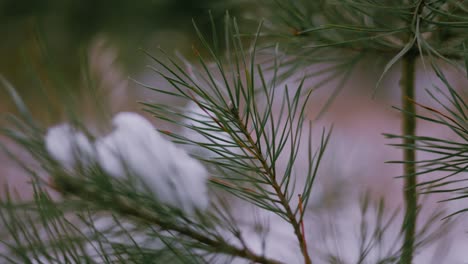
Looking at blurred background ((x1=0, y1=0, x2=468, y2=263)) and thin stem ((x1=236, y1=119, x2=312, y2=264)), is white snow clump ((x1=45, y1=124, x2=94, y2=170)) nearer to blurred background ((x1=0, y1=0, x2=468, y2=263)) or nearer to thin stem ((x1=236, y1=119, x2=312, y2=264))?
thin stem ((x1=236, y1=119, x2=312, y2=264))

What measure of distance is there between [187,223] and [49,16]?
1349 mm

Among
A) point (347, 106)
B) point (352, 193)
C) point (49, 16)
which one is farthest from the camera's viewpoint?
point (347, 106)

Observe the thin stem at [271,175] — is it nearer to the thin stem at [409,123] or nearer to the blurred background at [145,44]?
the thin stem at [409,123]

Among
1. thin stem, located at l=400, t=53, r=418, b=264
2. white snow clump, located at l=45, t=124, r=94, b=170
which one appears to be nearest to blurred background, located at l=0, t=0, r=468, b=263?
thin stem, located at l=400, t=53, r=418, b=264

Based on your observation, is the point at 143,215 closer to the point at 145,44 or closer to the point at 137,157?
the point at 137,157

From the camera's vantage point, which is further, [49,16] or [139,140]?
[49,16]

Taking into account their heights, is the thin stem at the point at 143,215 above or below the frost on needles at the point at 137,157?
below

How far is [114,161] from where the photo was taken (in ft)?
1.03

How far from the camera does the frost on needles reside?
283mm

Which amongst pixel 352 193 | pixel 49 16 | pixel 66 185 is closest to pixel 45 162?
pixel 66 185

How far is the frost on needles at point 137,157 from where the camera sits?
0.28m

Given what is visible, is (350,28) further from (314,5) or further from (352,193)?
(352,193)

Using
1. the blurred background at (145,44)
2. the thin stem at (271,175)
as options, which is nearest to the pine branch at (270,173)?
the thin stem at (271,175)

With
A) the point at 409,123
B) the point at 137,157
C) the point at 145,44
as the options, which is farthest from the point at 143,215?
the point at 145,44
